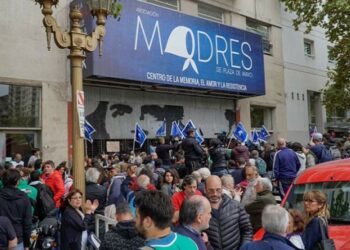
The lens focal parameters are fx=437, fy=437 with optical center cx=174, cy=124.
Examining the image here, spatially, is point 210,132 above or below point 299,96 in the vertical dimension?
below

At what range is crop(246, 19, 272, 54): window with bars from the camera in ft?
75.7

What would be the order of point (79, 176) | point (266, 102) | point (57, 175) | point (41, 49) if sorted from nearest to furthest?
1. point (79, 176)
2. point (57, 175)
3. point (41, 49)
4. point (266, 102)

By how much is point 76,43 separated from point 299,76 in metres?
21.4

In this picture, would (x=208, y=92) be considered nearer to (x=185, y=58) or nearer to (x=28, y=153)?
(x=185, y=58)

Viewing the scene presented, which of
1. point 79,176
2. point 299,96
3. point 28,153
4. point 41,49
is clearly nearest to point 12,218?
point 79,176

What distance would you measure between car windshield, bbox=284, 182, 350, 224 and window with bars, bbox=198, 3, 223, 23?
609 inches

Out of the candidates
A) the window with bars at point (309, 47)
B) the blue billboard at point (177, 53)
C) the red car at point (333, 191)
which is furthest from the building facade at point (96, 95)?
the red car at point (333, 191)

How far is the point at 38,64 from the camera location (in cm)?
1401

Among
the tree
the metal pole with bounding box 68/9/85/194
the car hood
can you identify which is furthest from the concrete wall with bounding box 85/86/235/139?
the car hood

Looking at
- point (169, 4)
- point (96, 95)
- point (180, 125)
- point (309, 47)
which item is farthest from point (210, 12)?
point (309, 47)

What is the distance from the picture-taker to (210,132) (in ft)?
65.2

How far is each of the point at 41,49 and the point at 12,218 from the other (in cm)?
945

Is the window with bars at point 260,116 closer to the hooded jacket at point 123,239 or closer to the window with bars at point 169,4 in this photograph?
the window with bars at point 169,4

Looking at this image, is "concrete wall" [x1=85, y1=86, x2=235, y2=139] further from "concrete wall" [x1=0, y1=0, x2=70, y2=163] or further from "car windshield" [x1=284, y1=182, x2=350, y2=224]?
"car windshield" [x1=284, y1=182, x2=350, y2=224]
